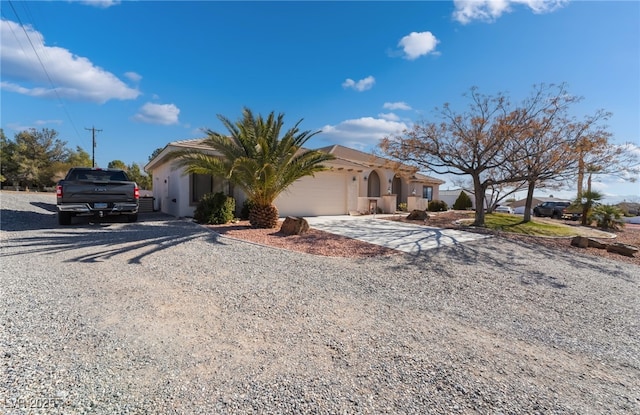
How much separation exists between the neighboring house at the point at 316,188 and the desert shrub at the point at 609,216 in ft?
34.7

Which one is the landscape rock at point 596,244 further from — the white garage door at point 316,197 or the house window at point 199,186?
the house window at point 199,186

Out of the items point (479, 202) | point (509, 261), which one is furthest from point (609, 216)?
point (509, 261)

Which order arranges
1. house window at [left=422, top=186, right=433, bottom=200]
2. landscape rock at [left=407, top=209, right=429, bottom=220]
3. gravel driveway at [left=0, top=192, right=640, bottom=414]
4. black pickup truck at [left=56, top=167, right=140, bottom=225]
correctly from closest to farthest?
gravel driveway at [left=0, top=192, right=640, bottom=414], black pickup truck at [left=56, top=167, right=140, bottom=225], landscape rock at [left=407, top=209, right=429, bottom=220], house window at [left=422, top=186, right=433, bottom=200]

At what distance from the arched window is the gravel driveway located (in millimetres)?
15474

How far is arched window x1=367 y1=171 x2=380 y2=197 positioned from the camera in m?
22.1

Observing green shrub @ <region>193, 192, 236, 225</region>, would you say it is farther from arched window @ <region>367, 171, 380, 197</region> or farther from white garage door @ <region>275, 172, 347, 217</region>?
arched window @ <region>367, 171, 380, 197</region>

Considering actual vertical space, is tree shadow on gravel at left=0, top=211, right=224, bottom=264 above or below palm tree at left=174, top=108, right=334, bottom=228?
below

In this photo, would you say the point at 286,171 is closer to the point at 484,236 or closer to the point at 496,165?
the point at 484,236

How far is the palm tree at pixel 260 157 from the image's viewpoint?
10.3 m

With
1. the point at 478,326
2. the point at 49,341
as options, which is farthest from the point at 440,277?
the point at 49,341

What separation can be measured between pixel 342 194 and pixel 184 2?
1174 centimetres

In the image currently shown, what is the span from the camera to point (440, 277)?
20.5 ft

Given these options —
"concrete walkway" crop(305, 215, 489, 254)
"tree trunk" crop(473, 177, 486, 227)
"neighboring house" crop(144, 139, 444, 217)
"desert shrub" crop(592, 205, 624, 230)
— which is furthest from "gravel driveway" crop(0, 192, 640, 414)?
"desert shrub" crop(592, 205, 624, 230)

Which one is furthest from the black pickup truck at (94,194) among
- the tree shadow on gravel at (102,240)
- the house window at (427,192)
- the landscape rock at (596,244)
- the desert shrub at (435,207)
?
the house window at (427,192)
